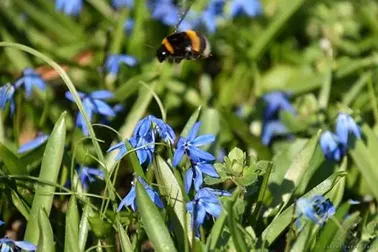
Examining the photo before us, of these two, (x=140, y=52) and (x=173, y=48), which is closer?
(x=173, y=48)

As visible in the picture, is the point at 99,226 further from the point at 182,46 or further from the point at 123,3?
the point at 123,3

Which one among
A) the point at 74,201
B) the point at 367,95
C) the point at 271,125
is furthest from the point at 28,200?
the point at 367,95

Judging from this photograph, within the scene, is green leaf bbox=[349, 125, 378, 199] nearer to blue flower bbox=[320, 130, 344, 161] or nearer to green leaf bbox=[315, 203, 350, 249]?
blue flower bbox=[320, 130, 344, 161]

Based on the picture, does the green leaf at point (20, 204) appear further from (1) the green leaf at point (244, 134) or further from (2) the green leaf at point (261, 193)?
(1) the green leaf at point (244, 134)

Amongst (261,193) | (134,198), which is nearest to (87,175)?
(134,198)

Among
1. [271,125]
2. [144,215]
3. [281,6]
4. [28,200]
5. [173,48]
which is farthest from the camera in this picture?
[281,6]

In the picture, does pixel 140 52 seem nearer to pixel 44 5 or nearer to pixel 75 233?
pixel 44 5
